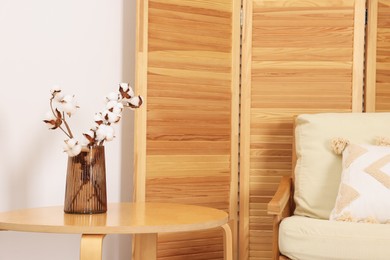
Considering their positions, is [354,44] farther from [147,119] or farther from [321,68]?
[147,119]

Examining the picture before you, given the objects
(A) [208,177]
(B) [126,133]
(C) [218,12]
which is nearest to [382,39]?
(C) [218,12]

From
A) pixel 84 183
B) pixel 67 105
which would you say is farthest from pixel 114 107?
pixel 84 183

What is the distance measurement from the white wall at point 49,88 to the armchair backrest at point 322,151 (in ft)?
2.55

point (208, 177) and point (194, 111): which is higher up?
point (194, 111)

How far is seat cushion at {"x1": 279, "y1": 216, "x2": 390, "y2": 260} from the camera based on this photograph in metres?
1.86

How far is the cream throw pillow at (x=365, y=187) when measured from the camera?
206 centimetres

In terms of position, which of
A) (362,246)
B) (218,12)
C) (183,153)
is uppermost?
(218,12)

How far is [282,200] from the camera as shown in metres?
2.17

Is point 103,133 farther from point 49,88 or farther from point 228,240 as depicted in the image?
point 49,88

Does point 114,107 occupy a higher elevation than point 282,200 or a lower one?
higher

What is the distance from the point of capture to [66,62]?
8.15 feet

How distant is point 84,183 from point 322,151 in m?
0.99

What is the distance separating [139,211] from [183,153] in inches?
30.0

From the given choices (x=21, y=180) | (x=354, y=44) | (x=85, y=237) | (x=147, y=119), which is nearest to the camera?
(x=85, y=237)
